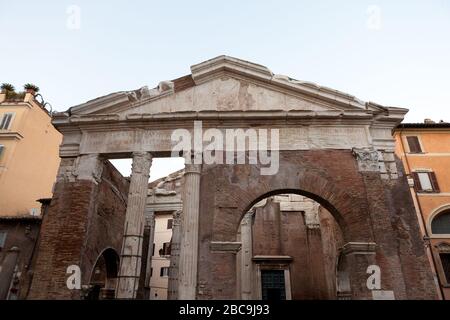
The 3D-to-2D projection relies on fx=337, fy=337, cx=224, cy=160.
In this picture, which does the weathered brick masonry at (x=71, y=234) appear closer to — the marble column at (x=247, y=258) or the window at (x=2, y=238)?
the marble column at (x=247, y=258)

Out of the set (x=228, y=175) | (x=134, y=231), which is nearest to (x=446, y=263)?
(x=228, y=175)

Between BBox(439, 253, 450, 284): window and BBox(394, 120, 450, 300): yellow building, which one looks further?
BBox(394, 120, 450, 300): yellow building

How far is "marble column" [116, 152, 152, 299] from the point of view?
26.6 feet

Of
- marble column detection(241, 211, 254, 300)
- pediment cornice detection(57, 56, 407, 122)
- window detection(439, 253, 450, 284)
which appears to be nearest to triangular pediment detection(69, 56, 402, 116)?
pediment cornice detection(57, 56, 407, 122)

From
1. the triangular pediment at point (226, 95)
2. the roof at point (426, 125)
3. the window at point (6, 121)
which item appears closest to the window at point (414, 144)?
the roof at point (426, 125)

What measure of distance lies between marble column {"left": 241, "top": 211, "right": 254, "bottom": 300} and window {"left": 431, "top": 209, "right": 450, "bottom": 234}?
9.36 metres

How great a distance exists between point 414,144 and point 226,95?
12.9m

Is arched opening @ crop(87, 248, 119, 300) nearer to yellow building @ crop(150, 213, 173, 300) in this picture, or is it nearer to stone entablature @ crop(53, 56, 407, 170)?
stone entablature @ crop(53, 56, 407, 170)

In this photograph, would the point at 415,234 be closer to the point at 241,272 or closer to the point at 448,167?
the point at 241,272

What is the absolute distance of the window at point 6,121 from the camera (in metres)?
19.2

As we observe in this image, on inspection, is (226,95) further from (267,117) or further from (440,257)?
(440,257)

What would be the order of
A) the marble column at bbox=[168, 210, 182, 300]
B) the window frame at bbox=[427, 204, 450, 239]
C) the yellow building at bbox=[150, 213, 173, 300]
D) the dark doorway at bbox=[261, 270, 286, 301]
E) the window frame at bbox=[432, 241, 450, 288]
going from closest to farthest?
1. the marble column at bbox=[168, 210, 182, 300]
2. the dark doorway at bbox=[261, 270, 286, 301]
3. the window frame at bbox=[432, 241, 450, 288]
4. the window frame at bbox=[427, 204, 450, 239]
5. the yellow building at bbox=[150, 213, 173, 300]
